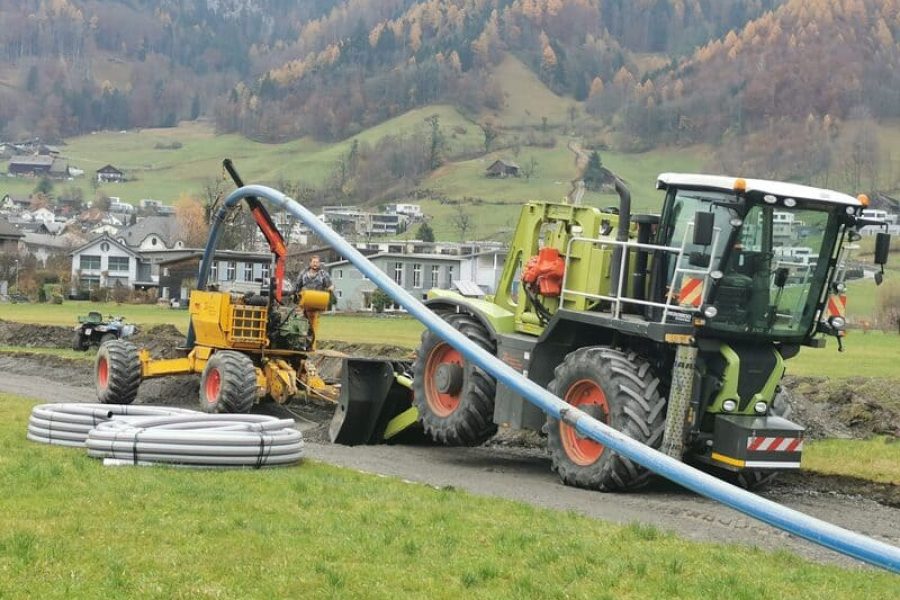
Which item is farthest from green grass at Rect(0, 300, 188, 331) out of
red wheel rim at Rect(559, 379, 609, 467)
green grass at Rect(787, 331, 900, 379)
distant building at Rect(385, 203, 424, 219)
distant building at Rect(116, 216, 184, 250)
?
distant building at Rect(385, 203, 424, 219)

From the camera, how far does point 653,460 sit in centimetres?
1133

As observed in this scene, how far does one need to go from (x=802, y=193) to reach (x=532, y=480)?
15.1 ft

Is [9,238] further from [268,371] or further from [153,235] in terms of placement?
[268,371]

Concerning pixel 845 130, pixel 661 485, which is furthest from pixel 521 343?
pixel 845 130

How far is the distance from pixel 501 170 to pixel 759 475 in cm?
18074

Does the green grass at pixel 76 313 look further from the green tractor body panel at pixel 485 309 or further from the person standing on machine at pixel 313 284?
the green tractor body panel at pixel 485 309

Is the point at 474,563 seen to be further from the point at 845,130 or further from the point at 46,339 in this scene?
the point at 845,130

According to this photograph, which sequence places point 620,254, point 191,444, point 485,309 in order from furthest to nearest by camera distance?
point 485,309 < point 620,254 < point 191,444

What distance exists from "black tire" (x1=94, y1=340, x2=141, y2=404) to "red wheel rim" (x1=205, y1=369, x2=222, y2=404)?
2.44 m

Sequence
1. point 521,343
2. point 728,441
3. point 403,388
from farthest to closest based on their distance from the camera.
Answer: point 403,388 < point 521,343 < point 728,441

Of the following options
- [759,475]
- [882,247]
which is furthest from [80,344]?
[882,247]

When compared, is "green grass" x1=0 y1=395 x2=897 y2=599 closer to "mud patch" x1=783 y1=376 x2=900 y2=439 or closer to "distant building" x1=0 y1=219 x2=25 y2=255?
"mud patch" x1=783 y1=376 x2=900 y2=439

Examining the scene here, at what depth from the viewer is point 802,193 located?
14.3 m

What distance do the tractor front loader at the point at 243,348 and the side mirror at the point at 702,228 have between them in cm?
940
